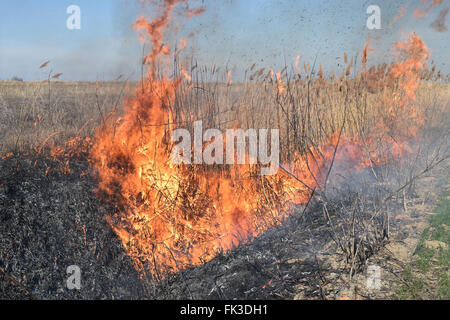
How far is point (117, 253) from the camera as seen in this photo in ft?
11.9

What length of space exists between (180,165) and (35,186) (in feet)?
5.62

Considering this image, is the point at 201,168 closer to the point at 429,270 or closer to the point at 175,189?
the point at 175,189

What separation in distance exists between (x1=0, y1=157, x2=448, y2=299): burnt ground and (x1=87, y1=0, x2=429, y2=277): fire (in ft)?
0.93

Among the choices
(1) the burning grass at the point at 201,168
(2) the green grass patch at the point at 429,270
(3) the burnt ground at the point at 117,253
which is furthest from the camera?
(1) the burning grass at the point at 201,168

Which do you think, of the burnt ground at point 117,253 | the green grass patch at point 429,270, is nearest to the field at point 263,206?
the burnt ground at point 117,253

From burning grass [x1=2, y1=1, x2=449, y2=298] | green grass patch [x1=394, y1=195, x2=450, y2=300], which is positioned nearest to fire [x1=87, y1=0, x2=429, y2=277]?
burning grass [x1=2, y1=1, x2=449, y2=298]

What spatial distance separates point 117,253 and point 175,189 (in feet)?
3.21

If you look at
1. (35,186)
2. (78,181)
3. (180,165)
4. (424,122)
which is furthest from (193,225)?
(424,122)

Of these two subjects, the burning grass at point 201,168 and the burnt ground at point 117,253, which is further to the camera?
the burning grass at point 201,168

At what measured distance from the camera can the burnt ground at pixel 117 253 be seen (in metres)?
2.46

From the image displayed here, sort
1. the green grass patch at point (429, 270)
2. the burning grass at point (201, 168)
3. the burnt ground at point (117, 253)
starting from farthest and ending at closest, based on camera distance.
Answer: the burning grass at point (201, 168) < the burnt ground at point (117, 253) < the green grass patch at point (429, 270)

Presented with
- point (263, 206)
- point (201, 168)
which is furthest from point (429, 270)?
point (201, 168)

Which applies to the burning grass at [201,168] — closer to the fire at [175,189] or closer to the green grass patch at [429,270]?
the fire at [175,189]

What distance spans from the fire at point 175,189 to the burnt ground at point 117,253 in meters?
0.28
